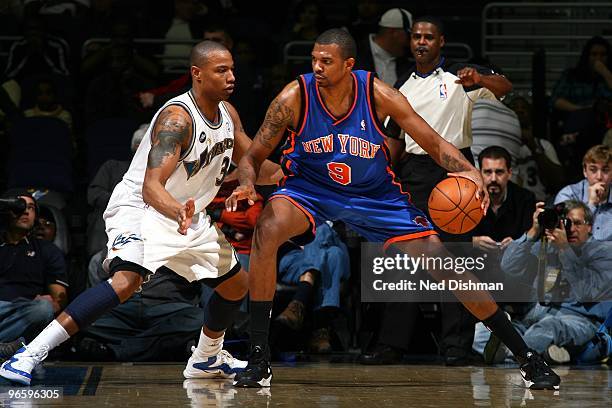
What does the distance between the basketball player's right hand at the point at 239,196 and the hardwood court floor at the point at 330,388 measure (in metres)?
0.99

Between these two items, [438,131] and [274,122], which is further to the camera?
[438,131]

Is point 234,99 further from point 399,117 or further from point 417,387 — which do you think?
point 417,387

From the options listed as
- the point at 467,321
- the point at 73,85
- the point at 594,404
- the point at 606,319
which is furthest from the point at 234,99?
the point at 594,404

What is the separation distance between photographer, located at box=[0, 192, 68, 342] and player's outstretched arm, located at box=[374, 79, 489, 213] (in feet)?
8.85

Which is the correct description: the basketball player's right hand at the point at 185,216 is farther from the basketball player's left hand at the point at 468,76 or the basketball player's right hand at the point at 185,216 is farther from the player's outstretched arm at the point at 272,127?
the basketball player's left hand at the point at 468,76

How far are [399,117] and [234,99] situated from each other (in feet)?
9.70

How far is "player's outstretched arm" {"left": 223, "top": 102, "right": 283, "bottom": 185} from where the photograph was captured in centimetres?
686

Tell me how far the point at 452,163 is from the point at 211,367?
73.6 inches

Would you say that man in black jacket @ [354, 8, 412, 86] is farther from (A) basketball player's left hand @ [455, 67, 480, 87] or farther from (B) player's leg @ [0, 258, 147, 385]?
(B) player's leg @ [0, 258, 147, 385]

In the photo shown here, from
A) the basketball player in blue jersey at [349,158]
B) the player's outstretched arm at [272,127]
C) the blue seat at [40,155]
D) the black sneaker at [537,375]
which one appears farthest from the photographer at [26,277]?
the black sneaker at [537,375]

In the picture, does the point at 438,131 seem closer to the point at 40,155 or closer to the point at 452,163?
the point at 452,163

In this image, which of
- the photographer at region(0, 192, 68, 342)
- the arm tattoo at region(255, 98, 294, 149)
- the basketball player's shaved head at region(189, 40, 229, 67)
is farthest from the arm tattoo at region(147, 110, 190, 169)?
the photographer at region(0, 192, 68, 342)

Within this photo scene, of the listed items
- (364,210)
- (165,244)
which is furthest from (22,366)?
(364,210)

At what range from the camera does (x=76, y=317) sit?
20.2ft
